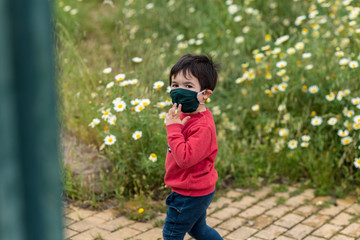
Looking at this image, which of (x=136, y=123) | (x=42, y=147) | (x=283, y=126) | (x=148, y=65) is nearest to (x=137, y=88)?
(x=136, y=123)

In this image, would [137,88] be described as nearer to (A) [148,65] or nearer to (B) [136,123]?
(B) [136,123]

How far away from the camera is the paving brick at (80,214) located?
391cm

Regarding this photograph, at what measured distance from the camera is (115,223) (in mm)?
3850

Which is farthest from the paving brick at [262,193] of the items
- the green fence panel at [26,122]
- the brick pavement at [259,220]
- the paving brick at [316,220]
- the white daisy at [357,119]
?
the green fence panel at [26,122]

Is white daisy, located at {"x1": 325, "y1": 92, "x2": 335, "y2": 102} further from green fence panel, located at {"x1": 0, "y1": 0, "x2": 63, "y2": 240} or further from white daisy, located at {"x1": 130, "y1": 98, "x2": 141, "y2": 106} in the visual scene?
green fence panel, located at {"x1": 0, "y1": 0, "x2": 63, "y2": 240}

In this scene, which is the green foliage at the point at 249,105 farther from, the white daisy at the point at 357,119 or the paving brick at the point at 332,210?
the paving brick at the point at 332,210

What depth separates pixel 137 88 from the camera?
4.62 metres

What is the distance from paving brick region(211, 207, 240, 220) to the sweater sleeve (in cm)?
134

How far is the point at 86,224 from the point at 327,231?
1.73m

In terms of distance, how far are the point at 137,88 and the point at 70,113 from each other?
774mm

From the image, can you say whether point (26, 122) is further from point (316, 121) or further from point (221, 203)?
point (316, 121)

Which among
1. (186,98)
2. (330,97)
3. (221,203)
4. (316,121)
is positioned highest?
(186,98)

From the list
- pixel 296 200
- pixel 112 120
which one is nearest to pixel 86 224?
pixel 112 120

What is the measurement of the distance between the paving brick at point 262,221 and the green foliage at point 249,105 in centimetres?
51
